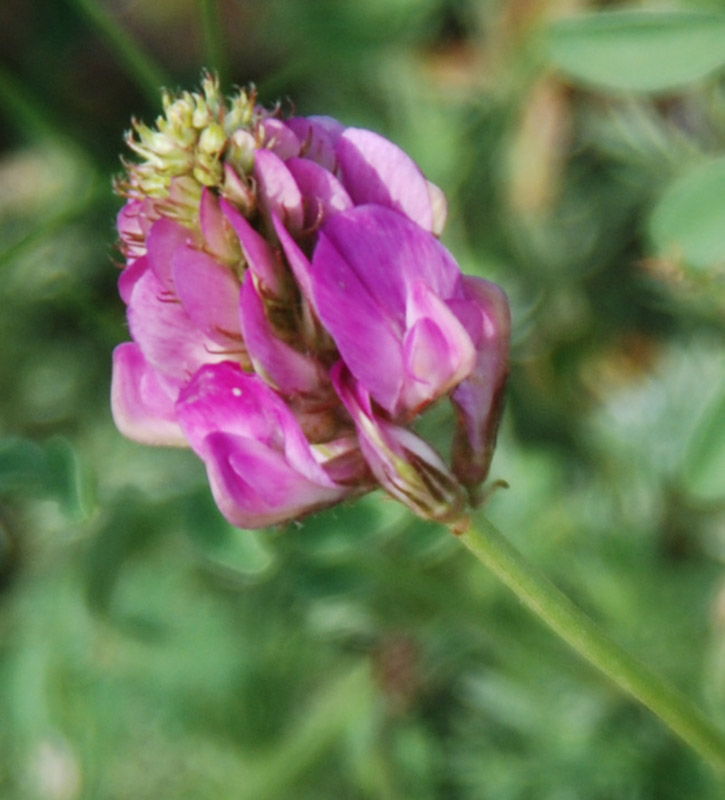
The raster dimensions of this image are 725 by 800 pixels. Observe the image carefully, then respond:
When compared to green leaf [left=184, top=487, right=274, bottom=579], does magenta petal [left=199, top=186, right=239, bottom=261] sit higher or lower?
higher

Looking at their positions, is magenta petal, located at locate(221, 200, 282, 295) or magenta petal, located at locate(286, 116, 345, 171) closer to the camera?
magenta petal, located at locate(221, 200, 282, 295)

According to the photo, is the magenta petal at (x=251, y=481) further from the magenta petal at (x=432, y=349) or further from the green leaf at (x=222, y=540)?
the green leaf at (x=222, y=540)

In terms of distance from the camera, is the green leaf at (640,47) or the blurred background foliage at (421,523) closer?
the green leaf at (640,47)

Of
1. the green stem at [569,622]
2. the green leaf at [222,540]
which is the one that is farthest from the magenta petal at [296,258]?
the green leaf at [222,540]

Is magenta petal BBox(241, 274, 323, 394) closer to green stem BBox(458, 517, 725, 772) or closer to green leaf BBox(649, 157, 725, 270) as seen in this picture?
green stem BBox(458, 517, 725, 772)

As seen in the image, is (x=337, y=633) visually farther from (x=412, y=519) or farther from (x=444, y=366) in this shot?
(x=444, y=366)

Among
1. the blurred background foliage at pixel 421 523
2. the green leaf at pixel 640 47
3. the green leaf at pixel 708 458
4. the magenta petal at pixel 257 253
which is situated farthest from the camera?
the blurred background foliage at pixel 421 523

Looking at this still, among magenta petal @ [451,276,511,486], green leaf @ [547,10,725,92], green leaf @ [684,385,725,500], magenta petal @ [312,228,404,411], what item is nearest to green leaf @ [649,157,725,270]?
green leaf @ [547,10,725,92]

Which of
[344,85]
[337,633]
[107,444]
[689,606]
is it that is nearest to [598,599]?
[689,606]
